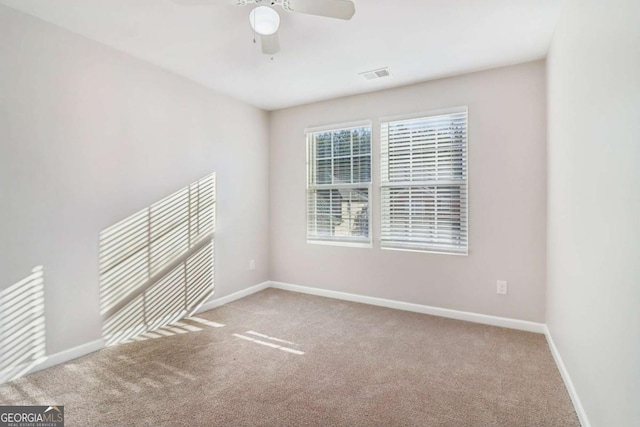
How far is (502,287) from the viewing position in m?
3.09

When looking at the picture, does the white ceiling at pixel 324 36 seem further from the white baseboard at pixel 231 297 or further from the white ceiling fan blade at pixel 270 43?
the white baseboard at pixel 231 297

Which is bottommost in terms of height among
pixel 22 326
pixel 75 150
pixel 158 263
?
pixel 22 326

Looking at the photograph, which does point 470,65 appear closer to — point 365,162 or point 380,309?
point 365,162

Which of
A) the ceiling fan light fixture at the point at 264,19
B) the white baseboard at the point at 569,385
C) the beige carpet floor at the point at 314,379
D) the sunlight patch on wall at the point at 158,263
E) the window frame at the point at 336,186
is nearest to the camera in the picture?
the white baseboard at the point at 569,385

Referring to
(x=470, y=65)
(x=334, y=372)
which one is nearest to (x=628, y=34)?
(x=470, y=65)

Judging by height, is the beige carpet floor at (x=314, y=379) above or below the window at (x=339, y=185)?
below

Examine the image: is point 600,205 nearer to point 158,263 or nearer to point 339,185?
point 339,185

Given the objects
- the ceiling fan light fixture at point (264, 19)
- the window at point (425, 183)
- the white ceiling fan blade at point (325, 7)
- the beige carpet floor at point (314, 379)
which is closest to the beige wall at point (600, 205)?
the beige carpet floor at point (314, 379)

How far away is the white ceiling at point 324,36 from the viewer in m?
2.17

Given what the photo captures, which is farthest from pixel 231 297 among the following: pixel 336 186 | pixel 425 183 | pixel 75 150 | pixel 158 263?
pixel 425 183

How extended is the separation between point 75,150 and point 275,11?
6.15ft

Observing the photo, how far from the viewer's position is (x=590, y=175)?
5.37 feet

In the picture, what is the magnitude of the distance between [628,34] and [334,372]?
2335 millimetres

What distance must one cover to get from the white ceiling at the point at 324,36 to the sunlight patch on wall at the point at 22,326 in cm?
189
